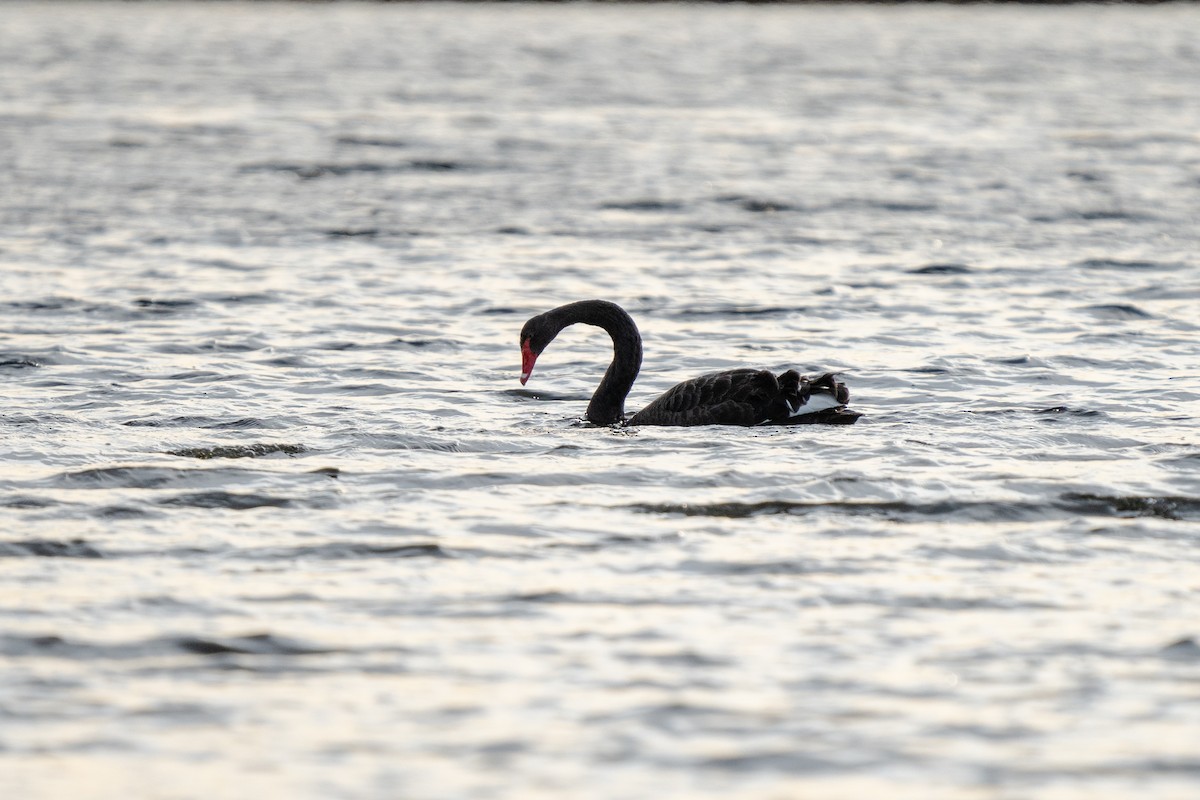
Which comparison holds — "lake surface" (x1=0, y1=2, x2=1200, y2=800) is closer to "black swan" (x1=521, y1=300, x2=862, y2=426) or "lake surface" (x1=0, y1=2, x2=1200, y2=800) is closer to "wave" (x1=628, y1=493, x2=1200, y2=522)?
"wave" (x1=628, y1=493, x2=1200, y2=522)

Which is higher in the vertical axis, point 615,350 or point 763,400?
point 615,350

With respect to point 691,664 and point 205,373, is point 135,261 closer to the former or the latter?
point 205,373

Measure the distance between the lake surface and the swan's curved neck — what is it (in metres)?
0.37

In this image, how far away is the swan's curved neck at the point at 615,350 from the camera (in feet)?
39.1

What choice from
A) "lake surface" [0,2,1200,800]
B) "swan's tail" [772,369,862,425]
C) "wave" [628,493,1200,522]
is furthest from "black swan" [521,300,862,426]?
"wave" [628,493,1200,522]

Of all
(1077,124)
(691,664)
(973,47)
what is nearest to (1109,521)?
(691,664)

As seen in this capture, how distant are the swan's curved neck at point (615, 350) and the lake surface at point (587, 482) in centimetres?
37

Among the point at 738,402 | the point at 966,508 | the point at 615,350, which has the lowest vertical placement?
the point at 966,508

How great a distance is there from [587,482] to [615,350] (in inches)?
99.5

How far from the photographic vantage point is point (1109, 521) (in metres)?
9.02

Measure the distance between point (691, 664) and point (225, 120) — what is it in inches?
1040

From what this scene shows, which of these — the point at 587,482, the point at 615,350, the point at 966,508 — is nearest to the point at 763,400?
the point at 615,350

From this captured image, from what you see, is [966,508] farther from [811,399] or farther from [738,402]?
[738,402]

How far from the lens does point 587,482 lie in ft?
32.6
